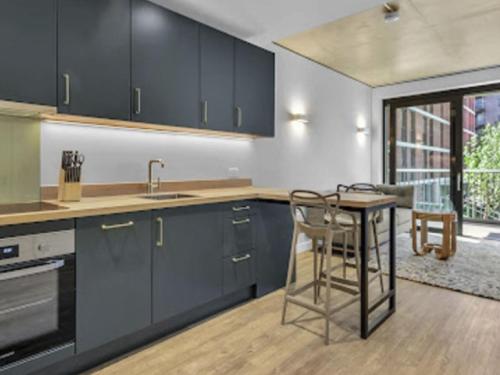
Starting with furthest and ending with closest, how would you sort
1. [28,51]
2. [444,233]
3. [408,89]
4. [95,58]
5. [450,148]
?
[408,89] → [450,148] → [444,233] → [95,58] → [28,51]

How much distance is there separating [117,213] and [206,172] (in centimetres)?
147

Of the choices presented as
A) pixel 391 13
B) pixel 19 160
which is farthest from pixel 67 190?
pixel 391 13

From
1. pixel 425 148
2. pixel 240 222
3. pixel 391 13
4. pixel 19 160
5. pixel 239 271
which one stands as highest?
pixel 391 13

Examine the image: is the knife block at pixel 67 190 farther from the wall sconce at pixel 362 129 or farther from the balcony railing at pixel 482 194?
the balcony railing at pixel 482 194

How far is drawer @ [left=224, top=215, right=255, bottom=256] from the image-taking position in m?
2.59

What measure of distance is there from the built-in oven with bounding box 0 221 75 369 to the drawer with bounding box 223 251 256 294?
1133mm

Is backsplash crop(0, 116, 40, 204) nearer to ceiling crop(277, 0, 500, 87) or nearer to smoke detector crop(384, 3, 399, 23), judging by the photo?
ceiling crop(277, 0, 500, 87)

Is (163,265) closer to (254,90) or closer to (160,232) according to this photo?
(160,232)

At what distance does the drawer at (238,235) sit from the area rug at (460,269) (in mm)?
1682

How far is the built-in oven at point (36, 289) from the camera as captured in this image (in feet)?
5.09

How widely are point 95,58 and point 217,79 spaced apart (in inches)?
42.1

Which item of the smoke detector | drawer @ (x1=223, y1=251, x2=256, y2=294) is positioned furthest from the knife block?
the smoke detector

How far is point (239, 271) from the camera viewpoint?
2.70 meters

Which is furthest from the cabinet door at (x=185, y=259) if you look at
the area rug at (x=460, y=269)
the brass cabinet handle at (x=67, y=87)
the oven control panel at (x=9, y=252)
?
the area rug at (x=460, y=269)
